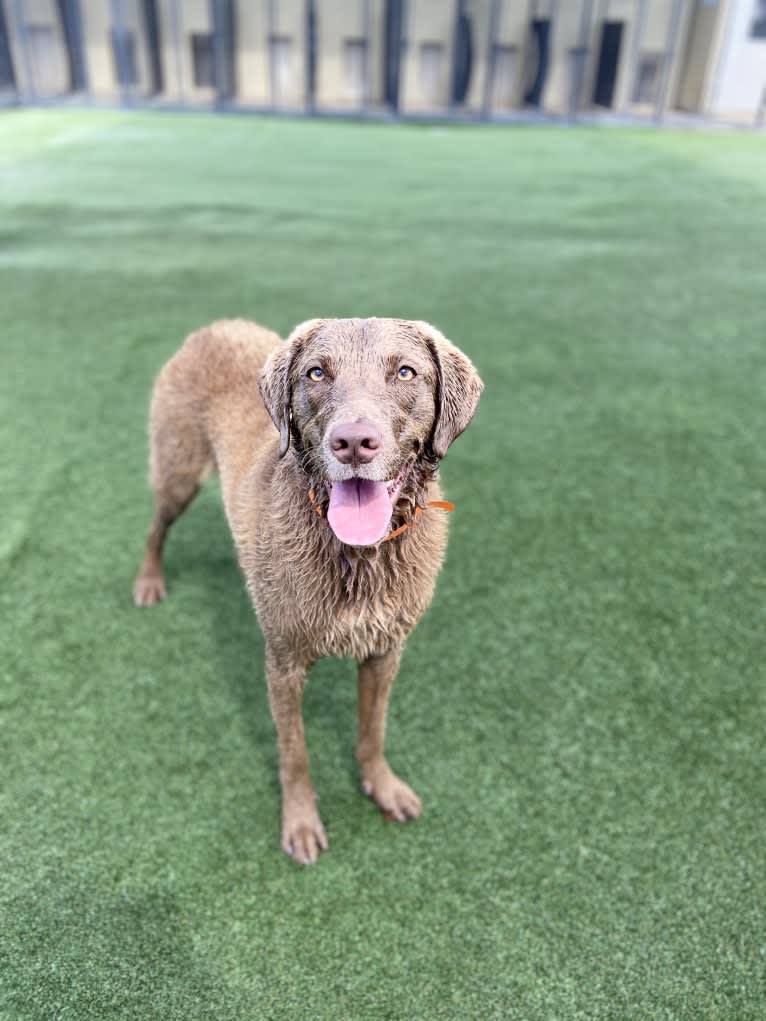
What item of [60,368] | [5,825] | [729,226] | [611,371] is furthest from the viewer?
[729,226]

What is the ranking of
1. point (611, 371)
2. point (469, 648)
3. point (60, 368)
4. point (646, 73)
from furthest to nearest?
point (646, 73), point (611, 371), point (60, 368), point (469, 648)

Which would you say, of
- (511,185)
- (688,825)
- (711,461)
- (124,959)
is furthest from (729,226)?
(124,959)

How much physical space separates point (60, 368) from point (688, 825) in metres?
5.36

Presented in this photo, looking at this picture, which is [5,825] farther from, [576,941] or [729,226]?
[729,226]

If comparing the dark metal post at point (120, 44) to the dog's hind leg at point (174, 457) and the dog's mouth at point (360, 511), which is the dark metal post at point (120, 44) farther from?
the dog's mouth at point (360, 511)

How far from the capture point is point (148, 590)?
3559mm

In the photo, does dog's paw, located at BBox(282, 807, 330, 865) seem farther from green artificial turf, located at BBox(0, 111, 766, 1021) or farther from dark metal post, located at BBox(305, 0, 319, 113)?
dark metal post, located at BBox(305, 0, 319, 113)

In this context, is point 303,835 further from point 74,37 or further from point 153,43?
point 74,37

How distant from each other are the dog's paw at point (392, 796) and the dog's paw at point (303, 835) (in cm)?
24

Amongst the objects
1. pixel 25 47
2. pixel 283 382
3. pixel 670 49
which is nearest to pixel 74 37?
pixel 25 47

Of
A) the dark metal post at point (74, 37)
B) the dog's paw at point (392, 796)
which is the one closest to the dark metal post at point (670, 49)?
the dark metal post at point (74, 37)

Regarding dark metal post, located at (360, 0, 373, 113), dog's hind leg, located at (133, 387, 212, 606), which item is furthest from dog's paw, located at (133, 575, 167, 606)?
dark metal post, located at (360, 0, 373, 113)

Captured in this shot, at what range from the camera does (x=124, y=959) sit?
2.16 metres

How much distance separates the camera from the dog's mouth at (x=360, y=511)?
187cm
